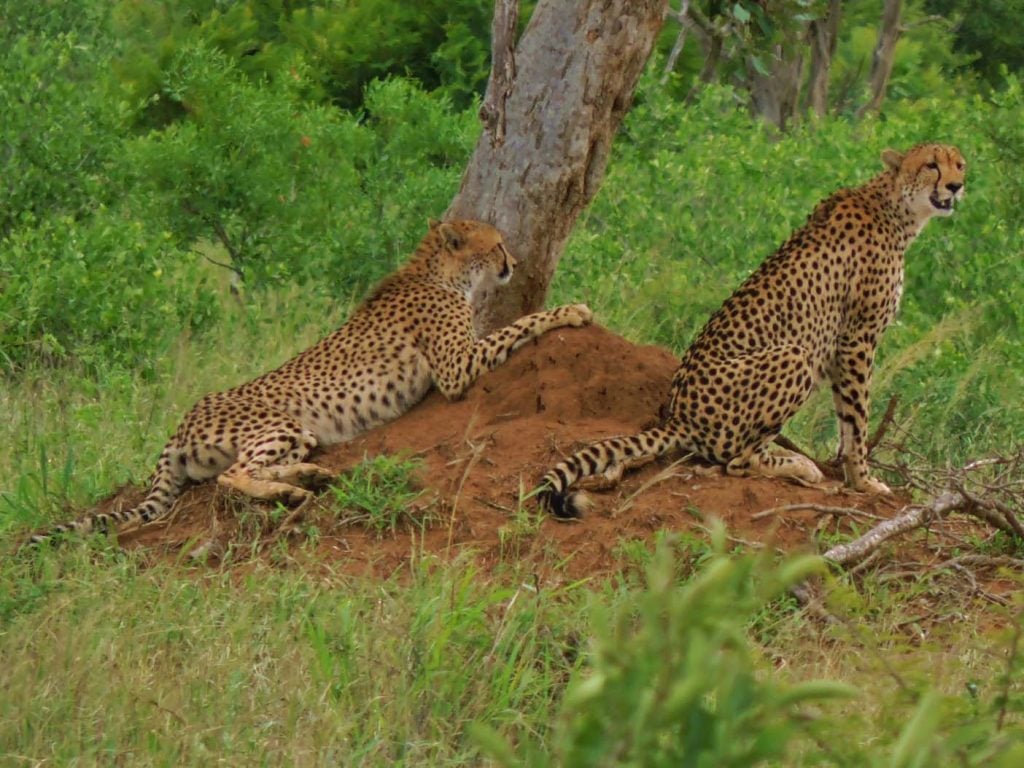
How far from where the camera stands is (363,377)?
6312 mm

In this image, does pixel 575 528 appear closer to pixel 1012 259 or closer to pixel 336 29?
pixel 1012 259

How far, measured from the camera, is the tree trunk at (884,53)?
743 inches

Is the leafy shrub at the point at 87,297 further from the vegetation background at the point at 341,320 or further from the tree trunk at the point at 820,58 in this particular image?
the tree trunk at the point at 820,58

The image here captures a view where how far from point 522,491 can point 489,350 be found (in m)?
1.09

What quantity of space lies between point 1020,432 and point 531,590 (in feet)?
11.5

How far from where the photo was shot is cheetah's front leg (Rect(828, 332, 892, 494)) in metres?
6.20

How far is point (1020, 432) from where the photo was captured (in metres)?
7.59

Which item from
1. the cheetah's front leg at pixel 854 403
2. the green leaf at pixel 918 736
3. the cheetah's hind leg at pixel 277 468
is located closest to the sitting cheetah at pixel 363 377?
the cheetah's hind leg at pixel 277 468

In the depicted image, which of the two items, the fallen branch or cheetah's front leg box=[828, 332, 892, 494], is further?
cheetah's front leg box=[828, 332, 892, 494]

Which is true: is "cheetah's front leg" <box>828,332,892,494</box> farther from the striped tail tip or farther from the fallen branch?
the striped tail tip

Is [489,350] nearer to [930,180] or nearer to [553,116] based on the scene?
[553,116]

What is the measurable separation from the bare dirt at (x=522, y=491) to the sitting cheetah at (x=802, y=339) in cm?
12

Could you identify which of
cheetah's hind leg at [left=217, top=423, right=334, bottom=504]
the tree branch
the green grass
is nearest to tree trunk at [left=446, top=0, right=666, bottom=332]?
the tree branch

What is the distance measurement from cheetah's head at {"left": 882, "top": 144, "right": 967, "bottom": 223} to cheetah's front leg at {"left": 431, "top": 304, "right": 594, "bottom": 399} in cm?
122
